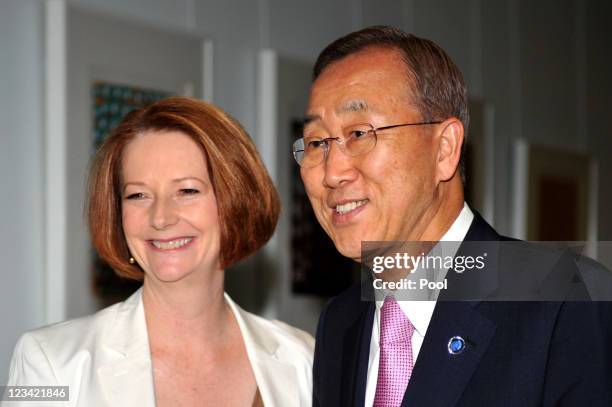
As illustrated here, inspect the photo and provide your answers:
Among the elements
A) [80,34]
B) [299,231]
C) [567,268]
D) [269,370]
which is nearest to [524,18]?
[299,231]

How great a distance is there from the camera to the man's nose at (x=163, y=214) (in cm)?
257

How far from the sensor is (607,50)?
7.39 metres

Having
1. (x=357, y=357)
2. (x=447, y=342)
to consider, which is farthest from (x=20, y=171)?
(x=447, y=342)

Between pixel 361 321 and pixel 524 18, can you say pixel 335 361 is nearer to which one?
pixel 361 321

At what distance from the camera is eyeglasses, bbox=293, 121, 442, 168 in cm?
198

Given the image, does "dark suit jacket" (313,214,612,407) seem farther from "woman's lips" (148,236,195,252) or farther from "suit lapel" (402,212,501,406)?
"woman's lips" (148,236,195,252)

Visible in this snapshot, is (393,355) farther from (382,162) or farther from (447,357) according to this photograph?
(382,162)

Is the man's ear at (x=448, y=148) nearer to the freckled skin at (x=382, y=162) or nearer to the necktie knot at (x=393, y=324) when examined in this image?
the freckled skin at (x=382, y=162)

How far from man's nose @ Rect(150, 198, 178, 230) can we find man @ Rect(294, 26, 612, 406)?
0.60 m

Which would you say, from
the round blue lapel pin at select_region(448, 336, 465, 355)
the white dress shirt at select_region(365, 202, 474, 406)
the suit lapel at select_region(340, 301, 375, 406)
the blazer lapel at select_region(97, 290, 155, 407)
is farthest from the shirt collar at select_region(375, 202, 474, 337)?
the blazer lapel at select_region(97, 290, 155, 407)

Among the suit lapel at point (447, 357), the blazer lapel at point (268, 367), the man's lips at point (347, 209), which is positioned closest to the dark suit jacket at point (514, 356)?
the suit lapel at point (447, 357)

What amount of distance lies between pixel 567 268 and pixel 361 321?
2.07 feet

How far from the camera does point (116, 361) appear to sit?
258 centimetres

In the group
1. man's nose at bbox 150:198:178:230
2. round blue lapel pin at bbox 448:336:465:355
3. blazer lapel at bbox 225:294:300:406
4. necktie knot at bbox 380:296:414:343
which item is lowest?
blazer lapel at bbox 225:294:300:406
